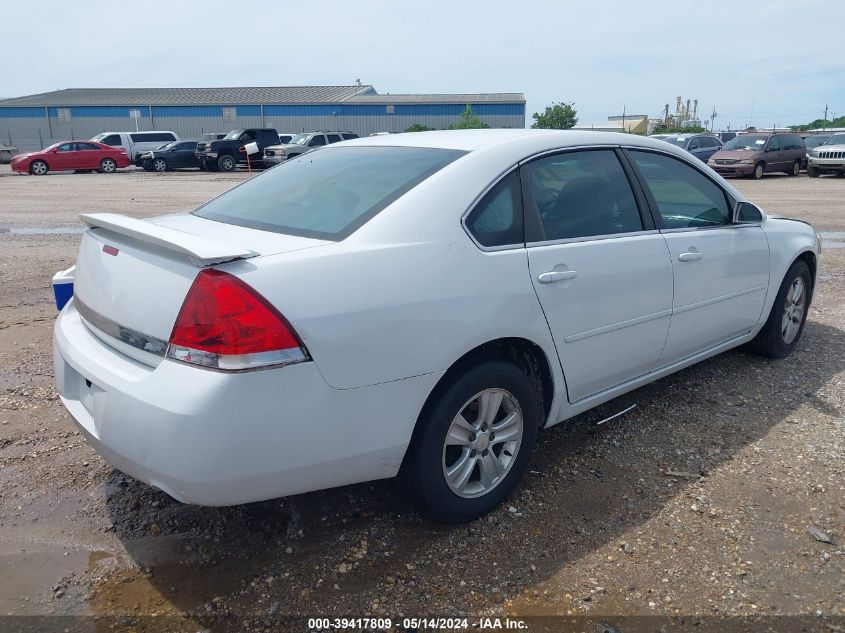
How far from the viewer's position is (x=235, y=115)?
54.7 meters

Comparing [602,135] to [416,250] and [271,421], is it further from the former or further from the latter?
[271,421]

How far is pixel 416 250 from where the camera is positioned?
2697 mm

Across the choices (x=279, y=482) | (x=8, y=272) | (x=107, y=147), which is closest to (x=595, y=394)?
(x=279, y=482)

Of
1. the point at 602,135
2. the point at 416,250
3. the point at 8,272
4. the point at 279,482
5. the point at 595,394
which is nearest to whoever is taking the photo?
the point at 279,482

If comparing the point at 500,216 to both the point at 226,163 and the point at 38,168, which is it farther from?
the point at 38,168

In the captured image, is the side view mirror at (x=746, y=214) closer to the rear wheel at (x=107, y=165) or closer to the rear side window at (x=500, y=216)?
the rear side window at (x=500, y=216)

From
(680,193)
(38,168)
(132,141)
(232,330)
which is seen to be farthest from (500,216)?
(132,141)

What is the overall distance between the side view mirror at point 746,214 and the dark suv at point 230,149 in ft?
91.3

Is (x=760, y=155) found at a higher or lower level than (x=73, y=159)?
higher

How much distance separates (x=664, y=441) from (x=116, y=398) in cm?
277

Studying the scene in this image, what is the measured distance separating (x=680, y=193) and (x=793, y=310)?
162cm

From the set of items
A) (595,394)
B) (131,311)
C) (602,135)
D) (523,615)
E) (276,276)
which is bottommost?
(523,615)

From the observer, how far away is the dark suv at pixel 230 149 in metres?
30.4

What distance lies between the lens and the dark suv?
3042 centimetres
